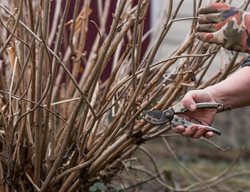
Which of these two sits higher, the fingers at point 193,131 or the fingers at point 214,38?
the fingers at point 214,38

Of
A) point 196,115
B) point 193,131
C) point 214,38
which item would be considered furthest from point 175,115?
point 214,38

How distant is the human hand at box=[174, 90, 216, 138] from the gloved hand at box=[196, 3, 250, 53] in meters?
0.21

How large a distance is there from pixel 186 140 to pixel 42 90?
475cm

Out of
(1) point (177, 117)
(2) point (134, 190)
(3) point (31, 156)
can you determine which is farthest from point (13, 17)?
(2) point (134, 190)

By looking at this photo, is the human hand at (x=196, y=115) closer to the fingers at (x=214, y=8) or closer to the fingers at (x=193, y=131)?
the fingers at (x=193, y=131)

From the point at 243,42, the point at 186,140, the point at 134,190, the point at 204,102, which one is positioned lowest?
the point at 186,140

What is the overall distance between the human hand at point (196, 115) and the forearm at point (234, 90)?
33 millimetres

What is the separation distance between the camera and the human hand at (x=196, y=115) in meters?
2.82

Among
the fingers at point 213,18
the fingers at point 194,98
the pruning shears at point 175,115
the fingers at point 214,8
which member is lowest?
the pruning shears at point 175,115

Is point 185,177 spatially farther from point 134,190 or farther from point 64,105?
point 64,105

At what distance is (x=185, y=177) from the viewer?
645 centimetres

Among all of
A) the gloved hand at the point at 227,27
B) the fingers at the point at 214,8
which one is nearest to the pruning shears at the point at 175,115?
the gloved hand at the point at 227,27

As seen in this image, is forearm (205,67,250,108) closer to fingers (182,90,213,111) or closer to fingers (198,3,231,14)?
fingers (182,90,213,111)

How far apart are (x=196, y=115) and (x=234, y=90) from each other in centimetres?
18
